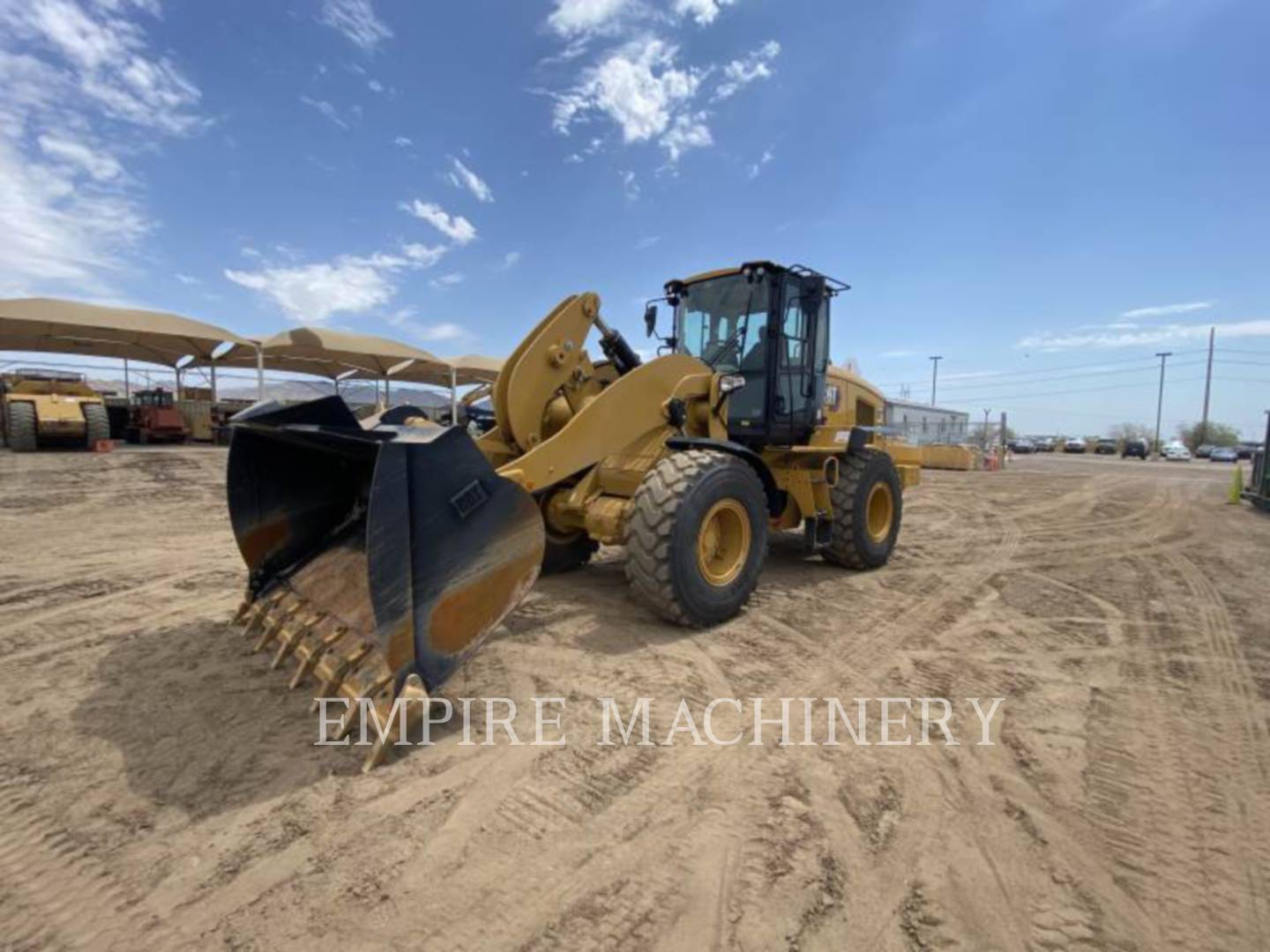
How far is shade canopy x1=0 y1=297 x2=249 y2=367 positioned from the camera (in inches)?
695

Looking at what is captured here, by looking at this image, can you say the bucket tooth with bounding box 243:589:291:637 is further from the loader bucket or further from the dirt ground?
the dirt ground

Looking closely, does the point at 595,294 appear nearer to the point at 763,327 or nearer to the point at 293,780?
the point at 763,327

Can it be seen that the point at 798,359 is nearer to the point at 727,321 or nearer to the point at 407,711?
the point at 727,321

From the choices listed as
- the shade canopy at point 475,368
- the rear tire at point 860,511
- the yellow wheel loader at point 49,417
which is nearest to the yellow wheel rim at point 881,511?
the rear tire at point 860,511

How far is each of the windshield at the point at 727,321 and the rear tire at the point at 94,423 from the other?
55.2ft

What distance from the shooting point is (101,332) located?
65.6ft

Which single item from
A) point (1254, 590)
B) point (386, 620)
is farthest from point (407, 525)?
point (1254, 590)

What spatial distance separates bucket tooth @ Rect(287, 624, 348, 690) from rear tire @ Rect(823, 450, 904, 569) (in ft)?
14.8

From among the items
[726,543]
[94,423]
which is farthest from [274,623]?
[94,423]

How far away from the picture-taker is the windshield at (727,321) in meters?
5.68

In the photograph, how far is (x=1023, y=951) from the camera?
1800mm

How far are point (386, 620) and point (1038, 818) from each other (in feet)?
8.84

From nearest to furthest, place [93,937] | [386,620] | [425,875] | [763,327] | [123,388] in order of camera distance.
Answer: [93,937] < [425,875] < [386,620] < [763,327] < [123,388]

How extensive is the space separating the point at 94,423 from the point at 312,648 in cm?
1714
